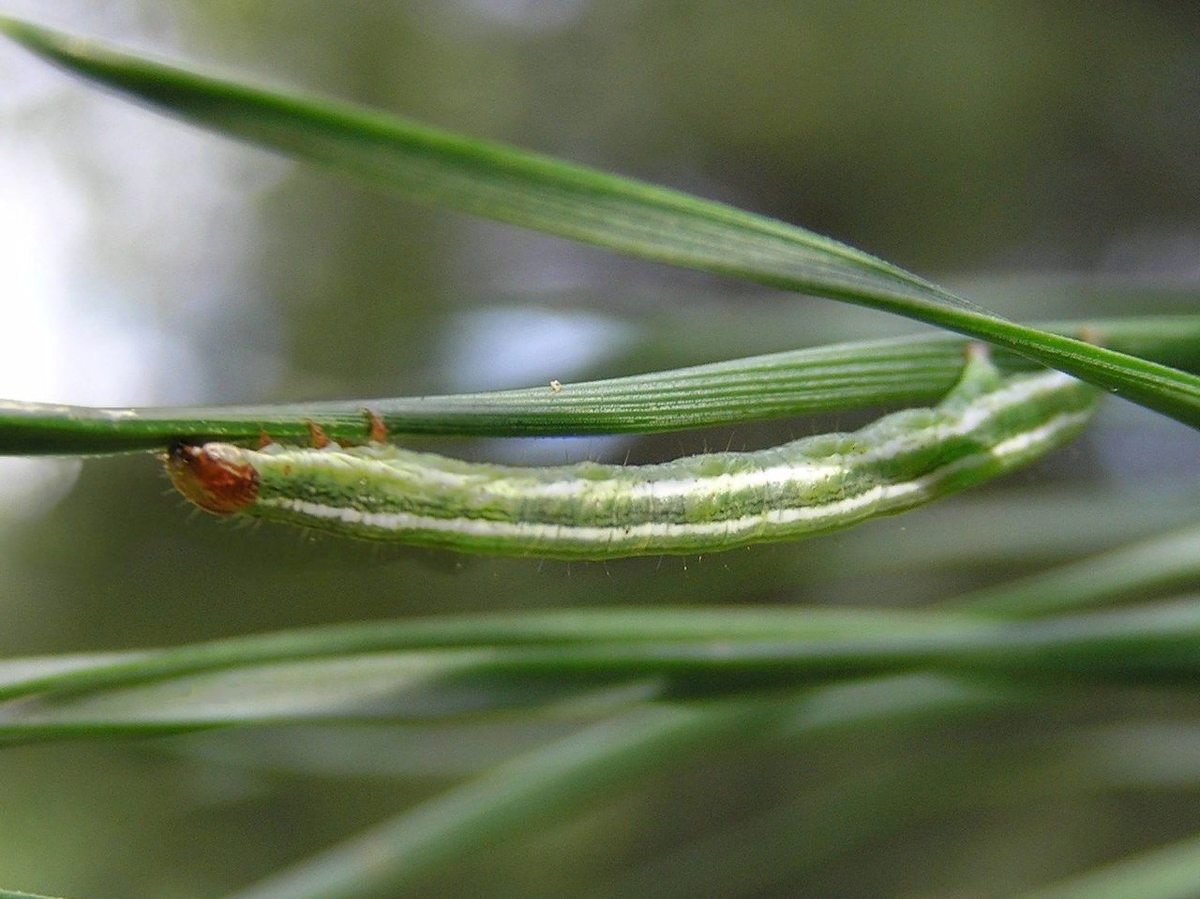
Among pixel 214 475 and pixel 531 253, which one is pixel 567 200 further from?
pixel 531 253

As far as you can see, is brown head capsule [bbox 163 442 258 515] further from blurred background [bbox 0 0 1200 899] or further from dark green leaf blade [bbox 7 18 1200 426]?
blurred background [bbox 0 0 1200 899]

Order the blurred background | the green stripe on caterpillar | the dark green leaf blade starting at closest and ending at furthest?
the dark green leaf blade < the green stripe on caterpillar < the blurred background

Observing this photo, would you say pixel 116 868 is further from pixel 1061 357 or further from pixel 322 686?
pixel 1061 357

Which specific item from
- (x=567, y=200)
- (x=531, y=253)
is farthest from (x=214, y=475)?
(x=531, y=253)

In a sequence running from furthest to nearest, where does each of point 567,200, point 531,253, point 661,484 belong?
1. point 531,253
2. point 661,484
3. point 567,200

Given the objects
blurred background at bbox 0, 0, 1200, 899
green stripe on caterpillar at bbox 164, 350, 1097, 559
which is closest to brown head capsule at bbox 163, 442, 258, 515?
green stripe on caterpillar at bbox 164, 350, 1097, 559

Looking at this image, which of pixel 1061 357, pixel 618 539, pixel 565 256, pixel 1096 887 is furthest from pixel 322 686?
pixel 565 256

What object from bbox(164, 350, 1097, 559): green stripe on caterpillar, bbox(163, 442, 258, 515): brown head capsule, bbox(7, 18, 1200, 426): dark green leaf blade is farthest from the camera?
bbox(164, 350, 1097, 559): green stripe on caterpillar

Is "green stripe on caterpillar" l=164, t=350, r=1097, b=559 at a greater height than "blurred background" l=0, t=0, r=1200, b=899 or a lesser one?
lesser
